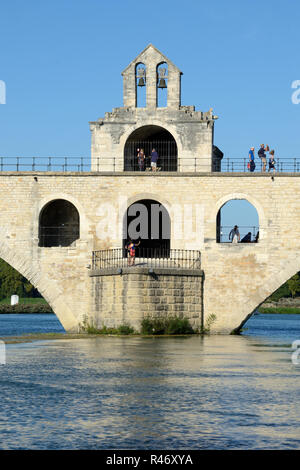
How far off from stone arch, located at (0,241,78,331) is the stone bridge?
4 cm

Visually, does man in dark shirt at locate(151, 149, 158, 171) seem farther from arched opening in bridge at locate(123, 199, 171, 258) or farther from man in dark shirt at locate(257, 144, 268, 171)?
man in dark shirt at locate(257, 144, 268, 171)

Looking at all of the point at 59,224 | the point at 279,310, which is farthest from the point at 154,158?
the point at 279,310

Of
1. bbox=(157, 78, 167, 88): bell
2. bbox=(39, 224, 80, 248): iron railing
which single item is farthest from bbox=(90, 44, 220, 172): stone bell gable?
bbox=(39, 224, 80, 248): iron railing

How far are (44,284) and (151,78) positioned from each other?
29.7 feet

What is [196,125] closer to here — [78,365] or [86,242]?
[86,242]

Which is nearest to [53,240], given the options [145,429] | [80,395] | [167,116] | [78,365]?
[167,116]

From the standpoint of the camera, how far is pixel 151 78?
1289 inches

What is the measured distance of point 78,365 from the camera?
718 inches

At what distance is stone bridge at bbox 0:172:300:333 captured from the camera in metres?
30.3

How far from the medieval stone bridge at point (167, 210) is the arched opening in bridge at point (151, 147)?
0.28 metres

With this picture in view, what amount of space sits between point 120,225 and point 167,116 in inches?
186

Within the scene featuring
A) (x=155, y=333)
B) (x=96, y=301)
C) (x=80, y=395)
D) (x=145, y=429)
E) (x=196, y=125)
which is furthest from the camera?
(x=196, y=125)

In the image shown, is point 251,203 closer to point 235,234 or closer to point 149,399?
point 235,234

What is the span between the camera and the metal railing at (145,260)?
29719mm
